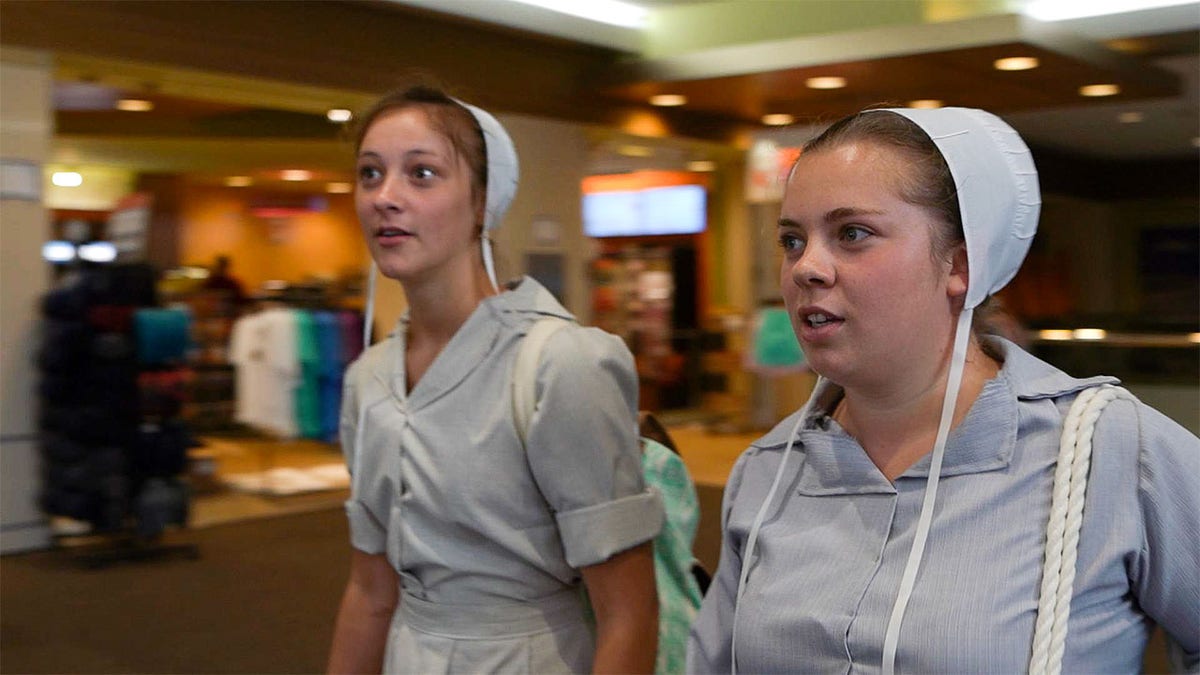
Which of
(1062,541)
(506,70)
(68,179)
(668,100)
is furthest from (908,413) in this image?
(68,179)

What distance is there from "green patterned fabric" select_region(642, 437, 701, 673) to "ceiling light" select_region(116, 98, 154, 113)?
9195mm

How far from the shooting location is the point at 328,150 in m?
11.3

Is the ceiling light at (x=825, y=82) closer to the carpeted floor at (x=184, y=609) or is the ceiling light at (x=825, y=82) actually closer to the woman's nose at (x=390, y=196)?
the carpeted floor at (x=184, y=609)

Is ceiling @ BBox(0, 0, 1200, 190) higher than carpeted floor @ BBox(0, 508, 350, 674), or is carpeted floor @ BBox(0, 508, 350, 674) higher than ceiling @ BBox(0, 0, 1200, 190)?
ceiling @ BBox(0, 0, 1200, 190)

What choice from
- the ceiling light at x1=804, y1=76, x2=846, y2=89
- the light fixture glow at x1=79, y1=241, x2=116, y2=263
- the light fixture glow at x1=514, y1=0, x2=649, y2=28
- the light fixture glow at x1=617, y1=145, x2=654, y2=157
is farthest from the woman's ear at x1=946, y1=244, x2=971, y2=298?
the light fixture glow at x1=617, y1=145, x2=654, y2=157

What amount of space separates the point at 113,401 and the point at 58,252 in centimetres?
198

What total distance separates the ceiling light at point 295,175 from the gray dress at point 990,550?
12168 millimetres

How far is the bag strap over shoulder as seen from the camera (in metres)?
1.73

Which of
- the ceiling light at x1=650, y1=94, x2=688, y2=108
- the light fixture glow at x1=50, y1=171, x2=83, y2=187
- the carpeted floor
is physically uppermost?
the ceiling light at x1=650, y1=94, x2=688, y2=108

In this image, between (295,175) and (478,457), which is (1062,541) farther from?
(295,175)

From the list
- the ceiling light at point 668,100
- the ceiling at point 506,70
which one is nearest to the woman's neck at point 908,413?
the ceiling at point 506,70

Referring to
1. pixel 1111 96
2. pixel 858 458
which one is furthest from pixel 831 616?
pixel 1111 96

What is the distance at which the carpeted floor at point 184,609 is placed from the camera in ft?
15.6

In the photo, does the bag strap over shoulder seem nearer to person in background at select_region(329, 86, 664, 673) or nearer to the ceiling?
person in background at select_region(329, 86, 664, 673)
